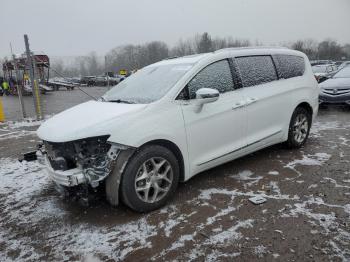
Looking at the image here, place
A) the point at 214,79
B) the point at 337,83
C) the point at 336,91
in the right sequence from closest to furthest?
the point at 214,79 → the point at 336,91 → the point at 337,83

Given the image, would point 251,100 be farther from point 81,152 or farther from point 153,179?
point 81,152

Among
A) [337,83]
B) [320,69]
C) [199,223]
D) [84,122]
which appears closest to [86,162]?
[84,122]

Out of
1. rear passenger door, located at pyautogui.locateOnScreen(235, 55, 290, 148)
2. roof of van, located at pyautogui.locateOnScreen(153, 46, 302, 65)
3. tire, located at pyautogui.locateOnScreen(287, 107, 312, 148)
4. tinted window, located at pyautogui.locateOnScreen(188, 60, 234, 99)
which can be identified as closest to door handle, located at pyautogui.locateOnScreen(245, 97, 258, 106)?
rear passenger door, located at pyautogui.locateOnScreen(235, 55, 290, 148)

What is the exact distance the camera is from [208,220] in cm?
342

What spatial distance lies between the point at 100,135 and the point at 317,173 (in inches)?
126

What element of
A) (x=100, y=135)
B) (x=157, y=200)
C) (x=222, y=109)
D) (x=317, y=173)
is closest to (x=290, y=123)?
(x=317, y=173)

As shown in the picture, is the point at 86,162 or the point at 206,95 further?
the point at 206,95

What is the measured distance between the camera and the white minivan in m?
3.36

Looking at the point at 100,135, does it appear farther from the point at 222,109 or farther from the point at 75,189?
the point at 222,109

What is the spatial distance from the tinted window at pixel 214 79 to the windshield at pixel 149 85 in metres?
0.19

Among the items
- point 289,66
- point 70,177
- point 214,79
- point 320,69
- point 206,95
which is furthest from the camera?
point 320,69

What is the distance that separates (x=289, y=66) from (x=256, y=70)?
3.17ft

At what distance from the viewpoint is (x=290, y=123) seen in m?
5.36

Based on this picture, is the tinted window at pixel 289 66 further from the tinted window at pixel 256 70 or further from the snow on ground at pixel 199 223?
the snow on ground at pixel 199 223
